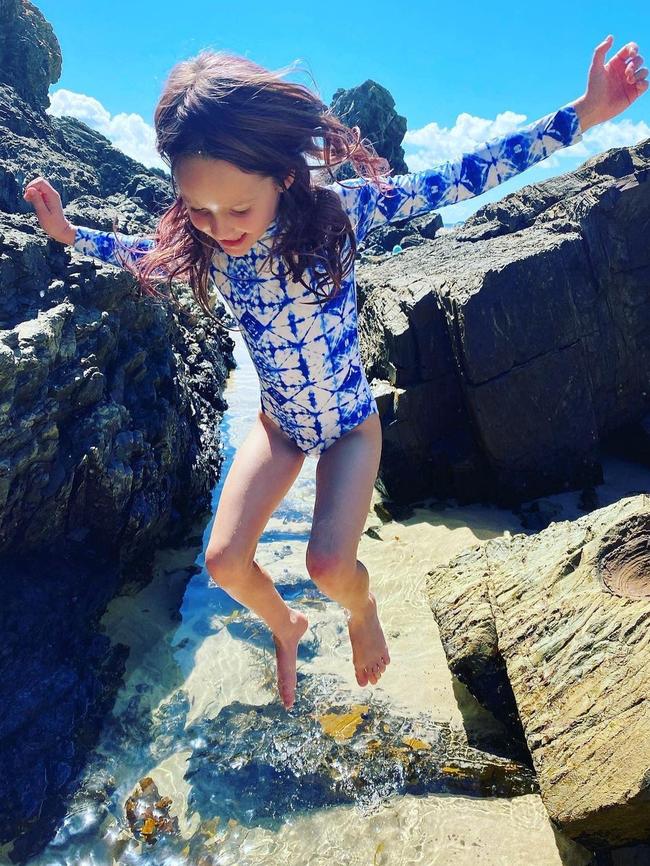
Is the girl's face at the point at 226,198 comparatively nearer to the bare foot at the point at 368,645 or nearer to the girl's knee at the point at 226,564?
the girl's knee at the point at 226,564

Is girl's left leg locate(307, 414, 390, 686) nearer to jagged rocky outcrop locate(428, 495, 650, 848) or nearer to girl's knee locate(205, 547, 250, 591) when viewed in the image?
girl's knee locate(205, 547, 250, 591)

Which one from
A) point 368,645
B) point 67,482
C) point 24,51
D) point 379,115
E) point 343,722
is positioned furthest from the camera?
point 379,115

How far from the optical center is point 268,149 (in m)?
2.60

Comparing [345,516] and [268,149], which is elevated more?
[268,149]

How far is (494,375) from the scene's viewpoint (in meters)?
6.97

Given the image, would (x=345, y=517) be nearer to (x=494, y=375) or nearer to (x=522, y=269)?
(x=494, y=375)

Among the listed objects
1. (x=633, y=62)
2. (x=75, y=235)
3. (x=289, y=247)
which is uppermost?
(x=75, y=235)

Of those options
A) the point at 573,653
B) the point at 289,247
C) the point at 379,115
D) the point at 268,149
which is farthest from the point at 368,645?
the point at 379,115

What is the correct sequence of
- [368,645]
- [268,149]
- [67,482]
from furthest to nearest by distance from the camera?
1. [67,482]
2. [368,645]
3. [268,149]

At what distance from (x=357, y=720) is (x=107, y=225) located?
575cm

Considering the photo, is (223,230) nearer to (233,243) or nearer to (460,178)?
(233,243)

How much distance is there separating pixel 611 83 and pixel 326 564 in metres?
2.44

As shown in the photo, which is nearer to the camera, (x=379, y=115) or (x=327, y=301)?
(x=327, y=301)

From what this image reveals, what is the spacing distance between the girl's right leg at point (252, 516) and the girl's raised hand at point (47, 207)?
57.2 inches
